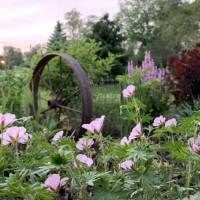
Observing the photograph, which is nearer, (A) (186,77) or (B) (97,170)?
(B) (97,170)

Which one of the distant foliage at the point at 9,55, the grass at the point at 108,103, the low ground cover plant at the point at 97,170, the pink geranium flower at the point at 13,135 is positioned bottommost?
the grass at the point at 108,103

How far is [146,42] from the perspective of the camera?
36156mm

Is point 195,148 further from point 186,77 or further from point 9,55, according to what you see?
point 186,77

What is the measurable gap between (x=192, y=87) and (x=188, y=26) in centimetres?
2230

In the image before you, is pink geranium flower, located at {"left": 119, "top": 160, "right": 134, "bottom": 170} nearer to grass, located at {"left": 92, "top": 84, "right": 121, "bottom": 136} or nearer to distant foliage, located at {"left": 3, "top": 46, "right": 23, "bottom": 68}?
distant foliage, located at {"left": 3, "top": 46, "right": 23, "bottom": 68}

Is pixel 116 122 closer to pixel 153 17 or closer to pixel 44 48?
pixel 44 48

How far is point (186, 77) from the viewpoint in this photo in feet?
17.4

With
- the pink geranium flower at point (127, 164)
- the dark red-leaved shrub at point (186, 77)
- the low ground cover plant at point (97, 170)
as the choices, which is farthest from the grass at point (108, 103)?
the pink geranium flower at point (127, 164)

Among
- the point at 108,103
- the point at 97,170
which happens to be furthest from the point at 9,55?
the point at 97,170

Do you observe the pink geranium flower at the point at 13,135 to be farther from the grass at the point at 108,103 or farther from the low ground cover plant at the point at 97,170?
the grass at the point at 108,103

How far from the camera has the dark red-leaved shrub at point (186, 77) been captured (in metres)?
5.25

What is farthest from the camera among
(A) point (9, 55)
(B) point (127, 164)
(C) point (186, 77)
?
(C) point (186, 77)

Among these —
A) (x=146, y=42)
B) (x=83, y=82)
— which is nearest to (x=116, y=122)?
(x=83, y=82)

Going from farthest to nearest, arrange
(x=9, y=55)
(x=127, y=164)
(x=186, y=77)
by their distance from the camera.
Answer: (x=186, y=77)
(x=9, y=55)
(x=127, y=164)
